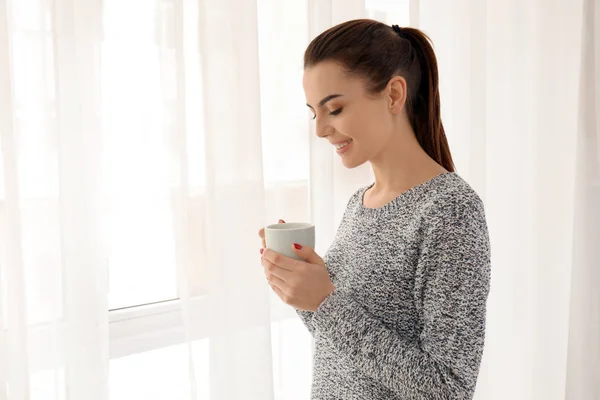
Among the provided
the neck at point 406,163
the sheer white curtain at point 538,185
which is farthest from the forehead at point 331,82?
the sheer white curtain at point 538,185

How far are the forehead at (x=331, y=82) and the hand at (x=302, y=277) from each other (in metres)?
0.26

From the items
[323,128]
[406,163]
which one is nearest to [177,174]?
[323,128]

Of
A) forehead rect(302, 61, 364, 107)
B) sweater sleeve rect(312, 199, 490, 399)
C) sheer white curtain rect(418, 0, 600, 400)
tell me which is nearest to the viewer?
sweater sleeve rect(312, 199, 490, 399)

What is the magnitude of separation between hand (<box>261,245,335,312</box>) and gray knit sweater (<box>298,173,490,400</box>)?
0.02 m

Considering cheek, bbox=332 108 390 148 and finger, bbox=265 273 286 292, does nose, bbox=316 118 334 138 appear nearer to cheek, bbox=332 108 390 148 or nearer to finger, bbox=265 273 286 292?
cheek, bbox=332 108 390 148

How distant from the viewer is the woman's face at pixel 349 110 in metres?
0.88

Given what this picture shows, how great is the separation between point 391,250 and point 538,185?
1.06 meters

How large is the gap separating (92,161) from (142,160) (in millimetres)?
119

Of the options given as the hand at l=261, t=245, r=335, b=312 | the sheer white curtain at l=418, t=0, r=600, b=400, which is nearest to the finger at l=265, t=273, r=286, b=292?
the hand at l=261, t=245, r=335, b=312

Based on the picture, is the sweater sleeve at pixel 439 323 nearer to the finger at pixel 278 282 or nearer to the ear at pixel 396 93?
the finger at pixel 278 282

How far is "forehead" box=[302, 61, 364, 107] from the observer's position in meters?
0.88

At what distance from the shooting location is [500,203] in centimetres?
174

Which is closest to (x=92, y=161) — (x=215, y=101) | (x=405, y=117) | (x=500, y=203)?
(x=215, y=101)

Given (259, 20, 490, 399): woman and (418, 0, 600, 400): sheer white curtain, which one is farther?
(418, 0, 600, 400): sheer white curtain
